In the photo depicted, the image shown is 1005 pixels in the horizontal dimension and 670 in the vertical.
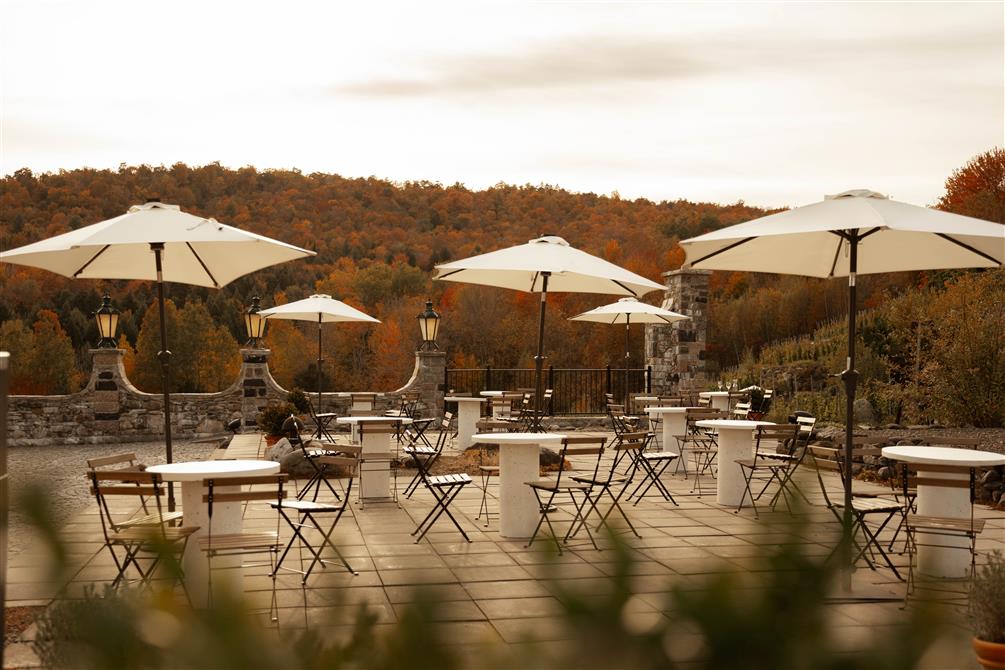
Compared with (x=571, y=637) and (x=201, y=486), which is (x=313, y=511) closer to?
(x=201, y=486)

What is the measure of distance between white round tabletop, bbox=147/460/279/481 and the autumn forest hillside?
21878 mm

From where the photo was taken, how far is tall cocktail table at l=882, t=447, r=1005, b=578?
17.4ft

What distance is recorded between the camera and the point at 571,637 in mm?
690

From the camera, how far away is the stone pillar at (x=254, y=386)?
15.7 metres

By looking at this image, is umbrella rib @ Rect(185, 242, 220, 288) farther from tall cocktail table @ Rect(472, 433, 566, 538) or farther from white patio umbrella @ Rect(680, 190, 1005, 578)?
white patio umbrella @ Rect(680, 190, 1005, 578)

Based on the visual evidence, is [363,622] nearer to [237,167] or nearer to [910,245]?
[910,245]

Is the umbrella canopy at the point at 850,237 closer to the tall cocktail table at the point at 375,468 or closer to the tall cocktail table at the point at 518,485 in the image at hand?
the tall cocktail table at the point at 518,485

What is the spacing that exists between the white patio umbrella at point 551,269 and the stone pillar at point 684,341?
7170 millimetres

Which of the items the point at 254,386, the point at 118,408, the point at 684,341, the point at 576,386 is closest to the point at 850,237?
the point at 684,341

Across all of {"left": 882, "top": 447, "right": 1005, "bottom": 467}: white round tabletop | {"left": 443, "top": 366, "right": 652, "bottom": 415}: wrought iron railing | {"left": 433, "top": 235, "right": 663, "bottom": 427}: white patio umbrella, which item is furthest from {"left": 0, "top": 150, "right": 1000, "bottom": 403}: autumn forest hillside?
{"left": 882, "top": 447, "right": 1005, "bottom": 467}: white round tabletop

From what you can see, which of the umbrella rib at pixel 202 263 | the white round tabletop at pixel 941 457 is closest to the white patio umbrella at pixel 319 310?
the umbrella rib at pixel 202 263

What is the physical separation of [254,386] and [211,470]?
11.1 metres

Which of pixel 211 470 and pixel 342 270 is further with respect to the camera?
pixel 342 270

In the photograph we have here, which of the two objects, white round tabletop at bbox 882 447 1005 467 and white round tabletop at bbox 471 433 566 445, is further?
white round tabletop at bbox 471 433 566 445
